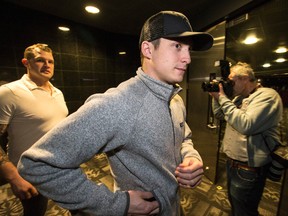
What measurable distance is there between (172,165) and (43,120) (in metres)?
1.26

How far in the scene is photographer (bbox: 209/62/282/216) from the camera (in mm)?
1356

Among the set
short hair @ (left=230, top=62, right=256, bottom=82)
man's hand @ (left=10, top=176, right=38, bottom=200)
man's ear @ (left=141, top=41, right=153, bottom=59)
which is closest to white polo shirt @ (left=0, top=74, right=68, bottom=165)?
man's hand @ (left=10, top=176, right=38, bottom=200)

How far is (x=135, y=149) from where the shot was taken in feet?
2.32

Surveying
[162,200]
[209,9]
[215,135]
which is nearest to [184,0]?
[209,9]

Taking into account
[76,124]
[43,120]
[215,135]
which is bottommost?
[215,135]

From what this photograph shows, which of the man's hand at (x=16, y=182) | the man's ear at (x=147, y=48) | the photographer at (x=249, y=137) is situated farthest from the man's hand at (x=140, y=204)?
the photographer at (x=249, y=137)

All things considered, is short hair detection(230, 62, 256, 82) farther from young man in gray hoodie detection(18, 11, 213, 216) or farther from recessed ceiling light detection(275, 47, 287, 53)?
recessed ceiling light detection(275, 47, 287, 53)

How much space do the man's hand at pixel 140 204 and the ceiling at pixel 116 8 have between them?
2469mm

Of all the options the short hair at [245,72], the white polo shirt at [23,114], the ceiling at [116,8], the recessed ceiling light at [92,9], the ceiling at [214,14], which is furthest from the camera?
the recessed ceiling light at [92,9]

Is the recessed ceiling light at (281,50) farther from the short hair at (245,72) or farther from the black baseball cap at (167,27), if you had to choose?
the black baseball cap at (167,27)

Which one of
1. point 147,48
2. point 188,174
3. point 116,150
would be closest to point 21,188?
point 116,150

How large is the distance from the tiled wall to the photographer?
268 cm

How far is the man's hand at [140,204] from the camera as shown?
668 mm

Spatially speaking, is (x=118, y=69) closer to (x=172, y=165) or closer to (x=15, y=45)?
(x=15, y=45)
